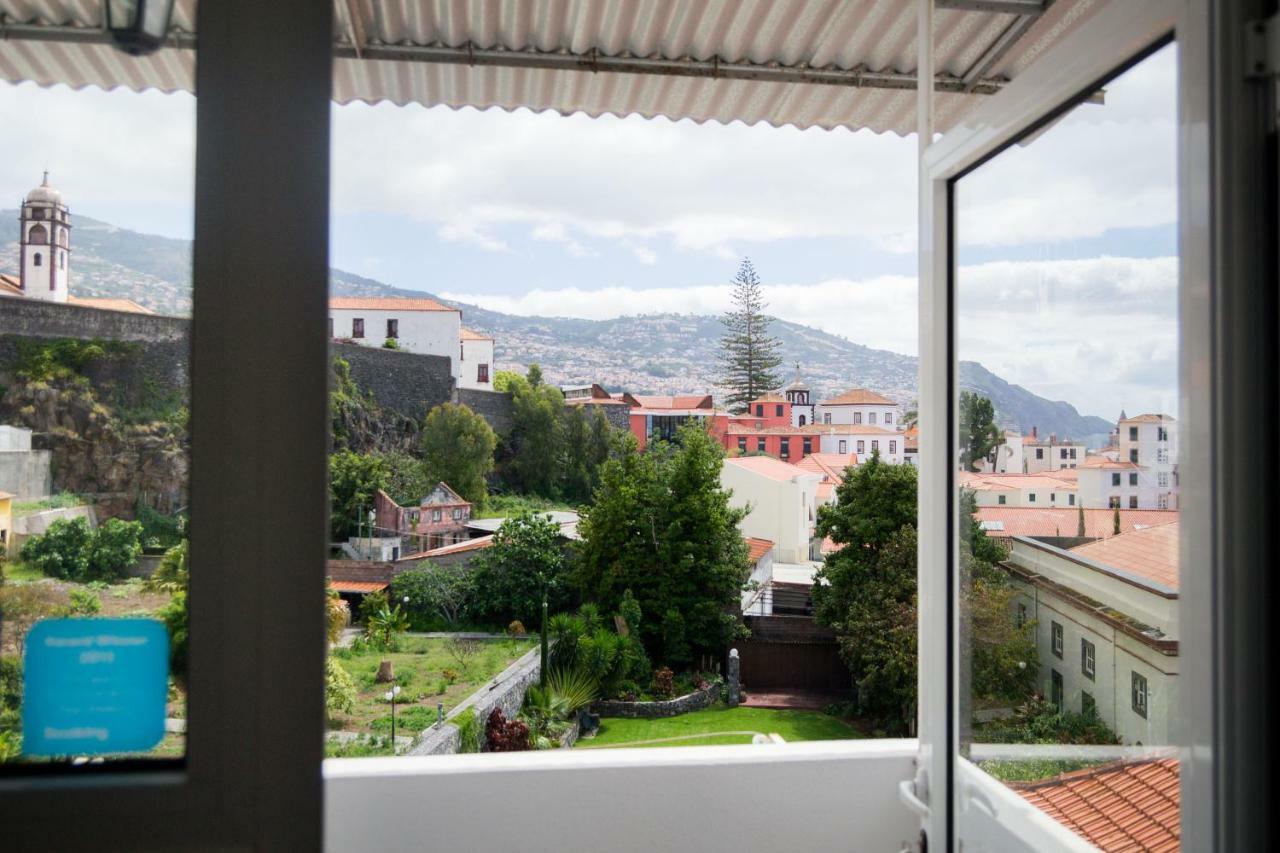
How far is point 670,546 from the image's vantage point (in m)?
4.57

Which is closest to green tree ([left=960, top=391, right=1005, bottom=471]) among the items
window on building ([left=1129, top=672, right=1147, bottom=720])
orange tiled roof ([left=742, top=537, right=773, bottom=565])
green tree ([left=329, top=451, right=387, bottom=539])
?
window on building ([left=1129, top=672, right=1147, bottom=720])

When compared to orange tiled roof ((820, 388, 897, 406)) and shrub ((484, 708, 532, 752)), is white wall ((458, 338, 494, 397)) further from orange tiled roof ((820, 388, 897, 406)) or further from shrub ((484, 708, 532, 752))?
shrub ((484, 708, 532, 752))

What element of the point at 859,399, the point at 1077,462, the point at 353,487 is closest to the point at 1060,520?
the point at 1077,462

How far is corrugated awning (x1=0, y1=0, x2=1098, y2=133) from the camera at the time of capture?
2.10 metres

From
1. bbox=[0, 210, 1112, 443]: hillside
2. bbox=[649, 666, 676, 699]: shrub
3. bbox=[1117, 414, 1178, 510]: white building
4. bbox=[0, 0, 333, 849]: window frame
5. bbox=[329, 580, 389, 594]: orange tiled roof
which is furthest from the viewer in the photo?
bbox=[0, 210, 1112, 443]: hillside

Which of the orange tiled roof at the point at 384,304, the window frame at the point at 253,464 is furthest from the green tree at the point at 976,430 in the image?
the orange tiled roof at the point at 384,304

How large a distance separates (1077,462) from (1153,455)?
0.86ft

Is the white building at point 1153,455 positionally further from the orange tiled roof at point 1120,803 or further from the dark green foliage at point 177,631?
the dark green foliage at point 177,631

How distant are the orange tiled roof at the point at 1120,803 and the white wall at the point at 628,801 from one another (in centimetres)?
80

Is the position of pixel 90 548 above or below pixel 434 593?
above

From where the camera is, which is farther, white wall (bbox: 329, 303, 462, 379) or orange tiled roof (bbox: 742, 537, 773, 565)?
orange tiled roof (bbox: 742, 537, 773, 565)

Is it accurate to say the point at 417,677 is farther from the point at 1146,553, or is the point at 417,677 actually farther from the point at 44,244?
the point at 44,244

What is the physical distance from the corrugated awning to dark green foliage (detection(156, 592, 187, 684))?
5.78 feet

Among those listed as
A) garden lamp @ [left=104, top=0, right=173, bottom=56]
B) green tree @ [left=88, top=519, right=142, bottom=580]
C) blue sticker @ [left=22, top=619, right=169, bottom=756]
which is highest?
garden lamp @ [left=104, top=0, right=173, bottom=56]
